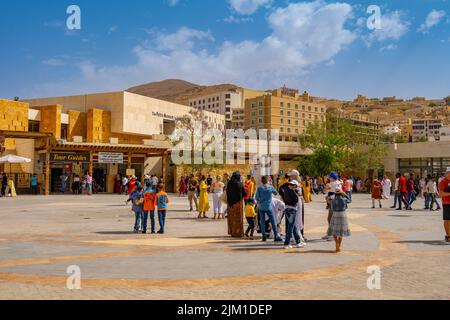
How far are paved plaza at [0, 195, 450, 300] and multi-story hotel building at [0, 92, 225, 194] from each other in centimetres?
2293

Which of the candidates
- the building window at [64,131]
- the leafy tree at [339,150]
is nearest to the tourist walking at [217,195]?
the leafy tree at [339,150]

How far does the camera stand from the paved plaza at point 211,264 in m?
6.49

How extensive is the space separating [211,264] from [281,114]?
412 ft

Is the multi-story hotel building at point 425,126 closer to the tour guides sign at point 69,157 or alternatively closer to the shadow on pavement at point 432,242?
the tour guides sign at point 69,157

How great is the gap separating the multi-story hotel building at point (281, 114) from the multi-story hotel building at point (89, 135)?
68622 millimetres

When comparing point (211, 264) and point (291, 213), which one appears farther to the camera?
point (291, 213)

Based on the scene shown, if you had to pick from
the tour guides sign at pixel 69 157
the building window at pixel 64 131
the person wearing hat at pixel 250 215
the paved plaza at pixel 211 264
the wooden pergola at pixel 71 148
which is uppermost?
the building window at pixel 64 131

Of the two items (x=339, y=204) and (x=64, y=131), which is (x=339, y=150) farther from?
(x=339, y=204)

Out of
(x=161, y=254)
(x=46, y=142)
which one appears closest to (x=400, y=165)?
(x=46, y=142)

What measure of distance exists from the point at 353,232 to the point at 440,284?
640 cm

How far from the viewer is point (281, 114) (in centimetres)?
13212

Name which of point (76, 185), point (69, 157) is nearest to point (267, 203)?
point (69, 157)
